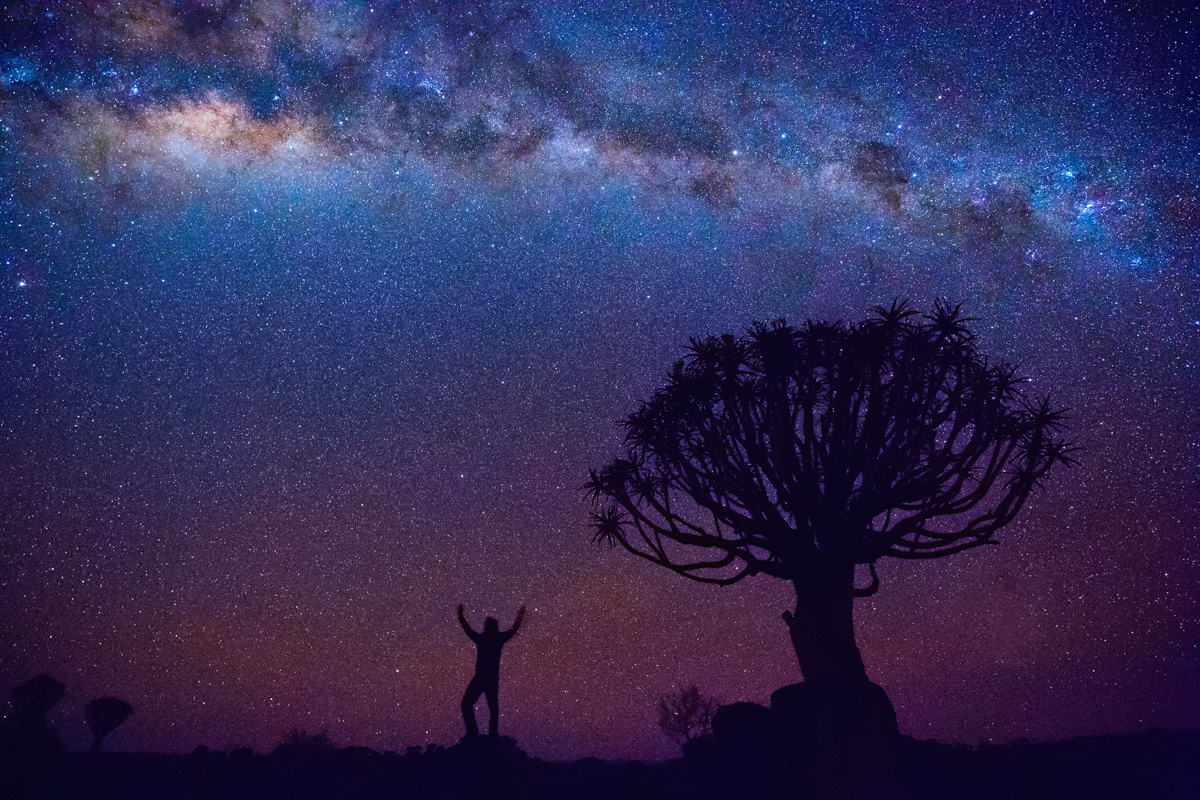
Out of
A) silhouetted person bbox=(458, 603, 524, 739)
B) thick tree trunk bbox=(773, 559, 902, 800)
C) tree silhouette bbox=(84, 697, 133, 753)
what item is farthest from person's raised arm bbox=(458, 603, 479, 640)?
tree silhouette bbox=(84, 697, 133, 753)

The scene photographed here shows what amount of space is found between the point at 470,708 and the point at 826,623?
5408 mm

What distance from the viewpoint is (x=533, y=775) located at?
11.4 m

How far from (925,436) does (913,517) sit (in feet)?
3.46

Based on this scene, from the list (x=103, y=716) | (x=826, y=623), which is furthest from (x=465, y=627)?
(x=103, y=716)

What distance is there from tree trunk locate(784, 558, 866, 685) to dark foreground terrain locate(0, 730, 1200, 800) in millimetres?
1702

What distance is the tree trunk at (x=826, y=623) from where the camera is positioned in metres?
9.04

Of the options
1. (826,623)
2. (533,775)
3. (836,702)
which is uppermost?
(826,623)

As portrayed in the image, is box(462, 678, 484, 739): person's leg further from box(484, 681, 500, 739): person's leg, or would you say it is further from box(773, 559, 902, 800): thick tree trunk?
box(773, 559, 902, 800): thick tree trunk

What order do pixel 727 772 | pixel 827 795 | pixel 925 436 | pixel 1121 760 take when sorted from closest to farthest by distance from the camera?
pixel 827 795
pixel 925 436
pixel 727 772
pixel 1121 760

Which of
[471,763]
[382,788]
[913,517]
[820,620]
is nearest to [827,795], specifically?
[820,620]

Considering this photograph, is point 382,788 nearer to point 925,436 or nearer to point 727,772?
point 727,772

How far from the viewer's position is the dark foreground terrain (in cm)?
1038

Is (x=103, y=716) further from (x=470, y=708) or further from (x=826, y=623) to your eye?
(x=826, y=623)

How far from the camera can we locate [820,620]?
30.2 ft
